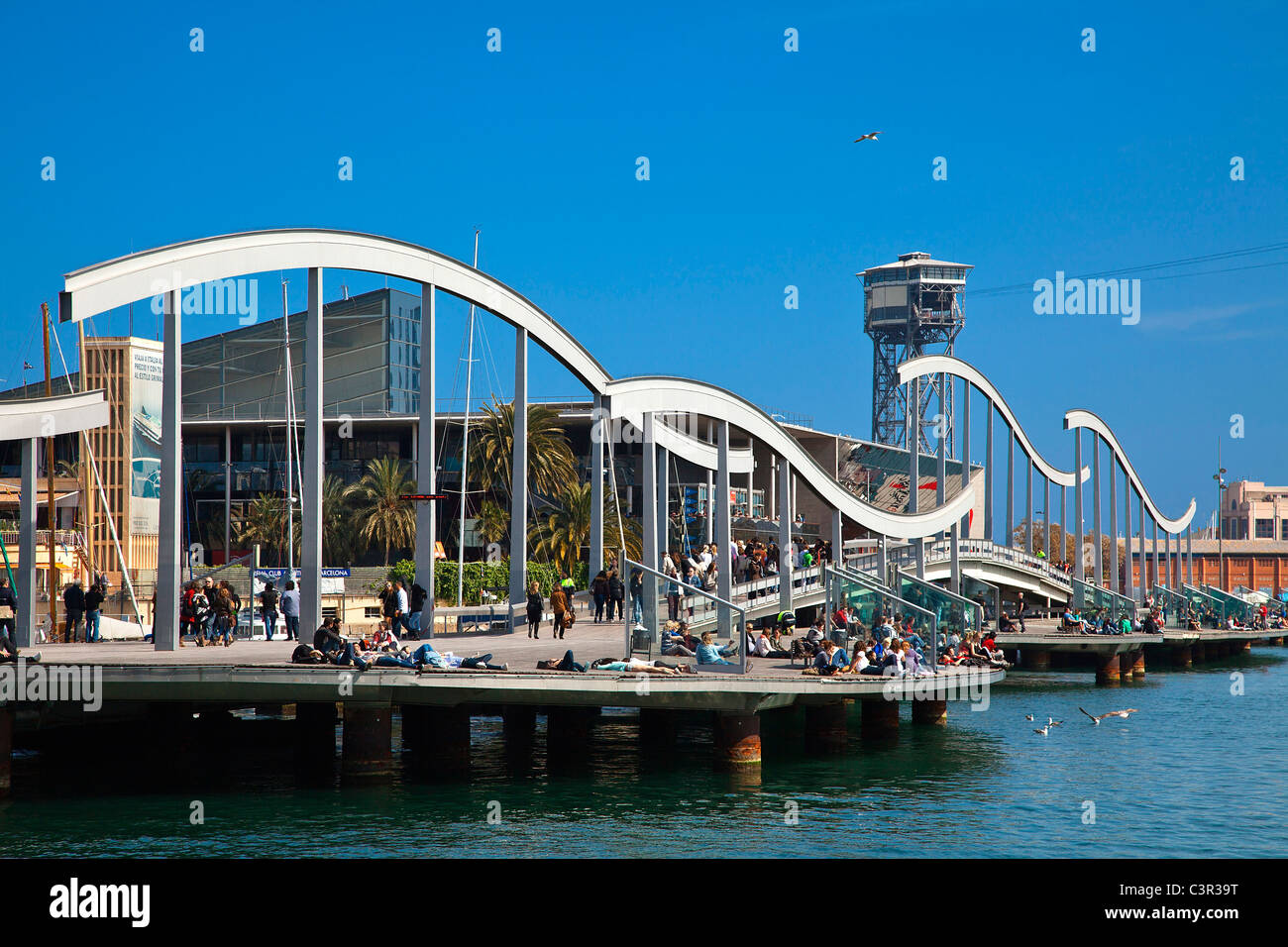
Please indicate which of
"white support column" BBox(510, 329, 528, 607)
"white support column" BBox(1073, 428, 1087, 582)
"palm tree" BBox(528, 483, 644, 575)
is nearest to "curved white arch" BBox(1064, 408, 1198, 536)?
"white support column" BBox(1073, 428, 1087, 582)

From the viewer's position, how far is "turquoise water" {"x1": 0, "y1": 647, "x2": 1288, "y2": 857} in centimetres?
2036

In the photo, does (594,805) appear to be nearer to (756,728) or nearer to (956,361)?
(756,728)

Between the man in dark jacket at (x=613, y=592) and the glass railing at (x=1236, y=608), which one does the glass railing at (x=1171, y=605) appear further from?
the man in dark jacket at (x=613, y=592)

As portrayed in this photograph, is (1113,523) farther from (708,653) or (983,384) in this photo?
(708,653)

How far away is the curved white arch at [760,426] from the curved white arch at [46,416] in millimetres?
11766

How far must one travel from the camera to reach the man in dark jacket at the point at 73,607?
1108 inches

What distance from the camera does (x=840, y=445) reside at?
92812mm

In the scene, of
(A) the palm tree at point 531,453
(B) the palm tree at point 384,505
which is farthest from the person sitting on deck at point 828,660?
(B) the palm tree at point 384,505

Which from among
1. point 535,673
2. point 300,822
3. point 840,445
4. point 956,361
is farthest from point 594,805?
point 840,445

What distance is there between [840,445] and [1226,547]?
7574 centimetres

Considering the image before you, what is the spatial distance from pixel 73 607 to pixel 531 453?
116 feet

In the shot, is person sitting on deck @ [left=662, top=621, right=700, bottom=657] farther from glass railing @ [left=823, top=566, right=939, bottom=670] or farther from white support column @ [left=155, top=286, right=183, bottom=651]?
white support column @ [left=155, top=286, right=183, bottom=651]

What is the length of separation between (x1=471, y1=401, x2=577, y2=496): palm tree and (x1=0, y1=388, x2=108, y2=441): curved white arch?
3365 centimetres

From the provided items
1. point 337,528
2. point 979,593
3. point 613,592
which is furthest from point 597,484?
point 337,528
